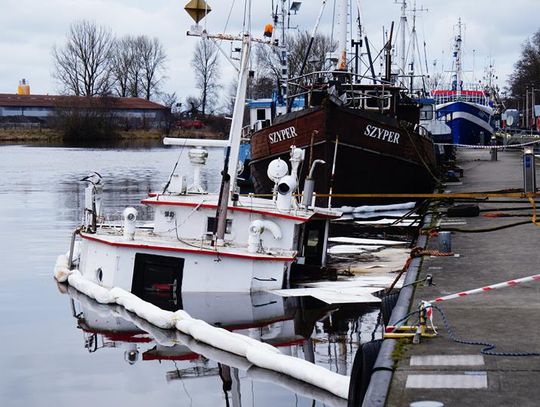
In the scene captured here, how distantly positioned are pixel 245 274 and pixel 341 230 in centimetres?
1094

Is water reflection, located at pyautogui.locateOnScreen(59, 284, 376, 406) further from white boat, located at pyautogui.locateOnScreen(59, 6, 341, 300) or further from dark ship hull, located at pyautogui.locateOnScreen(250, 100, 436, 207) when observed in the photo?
dark ship hull, located at pyautogui.locateOnScreen(250, 100, 436, 207)

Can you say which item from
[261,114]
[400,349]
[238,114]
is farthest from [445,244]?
[261,114]

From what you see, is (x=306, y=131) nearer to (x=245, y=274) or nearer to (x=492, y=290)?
(x=245, y=274)

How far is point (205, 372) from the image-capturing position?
12531mm

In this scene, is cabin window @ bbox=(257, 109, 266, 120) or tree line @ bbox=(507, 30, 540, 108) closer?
cabin window @ bbox=(257, 109, 266, 120)

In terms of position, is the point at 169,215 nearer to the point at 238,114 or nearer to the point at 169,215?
the point at 169,215

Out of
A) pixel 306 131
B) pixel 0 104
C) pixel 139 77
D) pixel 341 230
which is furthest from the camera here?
pixel 139 77

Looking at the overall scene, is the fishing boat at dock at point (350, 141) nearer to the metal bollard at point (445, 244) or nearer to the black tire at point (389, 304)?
the metal bollard at point (445, 244)

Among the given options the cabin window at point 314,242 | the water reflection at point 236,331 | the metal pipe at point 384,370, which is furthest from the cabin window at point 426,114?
the metal pipe at point 384,370

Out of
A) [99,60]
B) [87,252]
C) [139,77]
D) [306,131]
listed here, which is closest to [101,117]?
[99,60]

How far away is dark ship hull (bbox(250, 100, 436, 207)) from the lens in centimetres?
2922

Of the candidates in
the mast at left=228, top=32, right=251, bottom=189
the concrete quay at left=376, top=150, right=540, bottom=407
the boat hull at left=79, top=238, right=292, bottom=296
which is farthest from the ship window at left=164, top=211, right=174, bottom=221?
the concrete quay at left=376, top=150, right=540, bottom=407

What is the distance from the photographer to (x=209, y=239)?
689 inches

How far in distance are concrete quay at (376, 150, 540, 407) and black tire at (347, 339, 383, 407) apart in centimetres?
23
